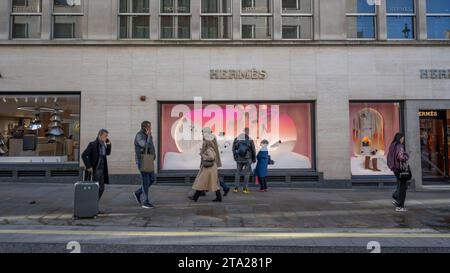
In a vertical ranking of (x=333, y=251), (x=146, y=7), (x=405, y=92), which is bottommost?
(x=333, y=251)

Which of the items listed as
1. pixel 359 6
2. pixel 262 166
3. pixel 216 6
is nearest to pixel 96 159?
pixel 262 166

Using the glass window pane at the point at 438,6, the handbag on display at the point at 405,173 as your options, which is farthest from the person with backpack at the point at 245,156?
the glass window pane at the point at 438,6

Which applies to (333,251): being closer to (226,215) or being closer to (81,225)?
(226,215)

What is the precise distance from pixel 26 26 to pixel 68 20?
5.03 ft

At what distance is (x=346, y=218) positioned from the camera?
884 cm

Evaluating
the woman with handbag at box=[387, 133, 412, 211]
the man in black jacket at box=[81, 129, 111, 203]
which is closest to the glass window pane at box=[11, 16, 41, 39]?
the man in black jacket at box=[81, 129, 111, 203]

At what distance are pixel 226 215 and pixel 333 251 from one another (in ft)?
10.5

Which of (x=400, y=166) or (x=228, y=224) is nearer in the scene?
(x=228, y=224)

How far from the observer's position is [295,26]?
591 inches

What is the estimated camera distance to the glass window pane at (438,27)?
15.1 meters

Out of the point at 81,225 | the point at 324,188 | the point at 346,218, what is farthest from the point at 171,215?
the point at 324,188

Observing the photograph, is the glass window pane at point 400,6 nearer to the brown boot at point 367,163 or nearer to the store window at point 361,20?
the store window at point 361,20

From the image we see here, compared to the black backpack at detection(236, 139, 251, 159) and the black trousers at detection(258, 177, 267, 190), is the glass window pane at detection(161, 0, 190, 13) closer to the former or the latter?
the black backpack at detection(236, 139, 251, 159)

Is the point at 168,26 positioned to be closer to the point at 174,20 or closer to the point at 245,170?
the point at 174,20
